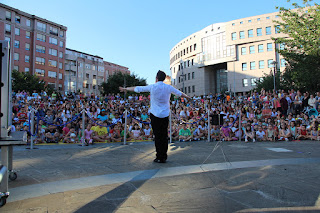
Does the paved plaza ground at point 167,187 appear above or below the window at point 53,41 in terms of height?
below

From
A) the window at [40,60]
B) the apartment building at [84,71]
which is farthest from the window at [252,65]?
the window at [40,60]

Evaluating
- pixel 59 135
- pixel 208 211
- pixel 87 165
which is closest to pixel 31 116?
pixel 59 135

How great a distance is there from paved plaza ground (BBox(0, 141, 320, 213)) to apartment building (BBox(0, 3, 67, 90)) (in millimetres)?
52323

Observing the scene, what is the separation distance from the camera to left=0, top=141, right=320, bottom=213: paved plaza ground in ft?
8.55

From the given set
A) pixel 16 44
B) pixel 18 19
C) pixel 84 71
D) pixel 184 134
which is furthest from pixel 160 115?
pixel 84 71

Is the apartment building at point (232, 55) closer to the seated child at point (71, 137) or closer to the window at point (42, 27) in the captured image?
the window at point (42, 27)

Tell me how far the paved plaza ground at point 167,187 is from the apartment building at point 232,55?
1766 inches

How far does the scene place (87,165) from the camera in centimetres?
480

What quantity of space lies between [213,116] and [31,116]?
7.51 m

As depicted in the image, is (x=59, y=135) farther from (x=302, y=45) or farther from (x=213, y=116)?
(x=302, y=45)

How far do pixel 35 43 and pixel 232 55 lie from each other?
149 ft

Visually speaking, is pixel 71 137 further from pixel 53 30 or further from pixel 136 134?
pixel 53 30

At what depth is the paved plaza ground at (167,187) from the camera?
2.61 m

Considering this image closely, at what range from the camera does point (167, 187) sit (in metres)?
3.29
